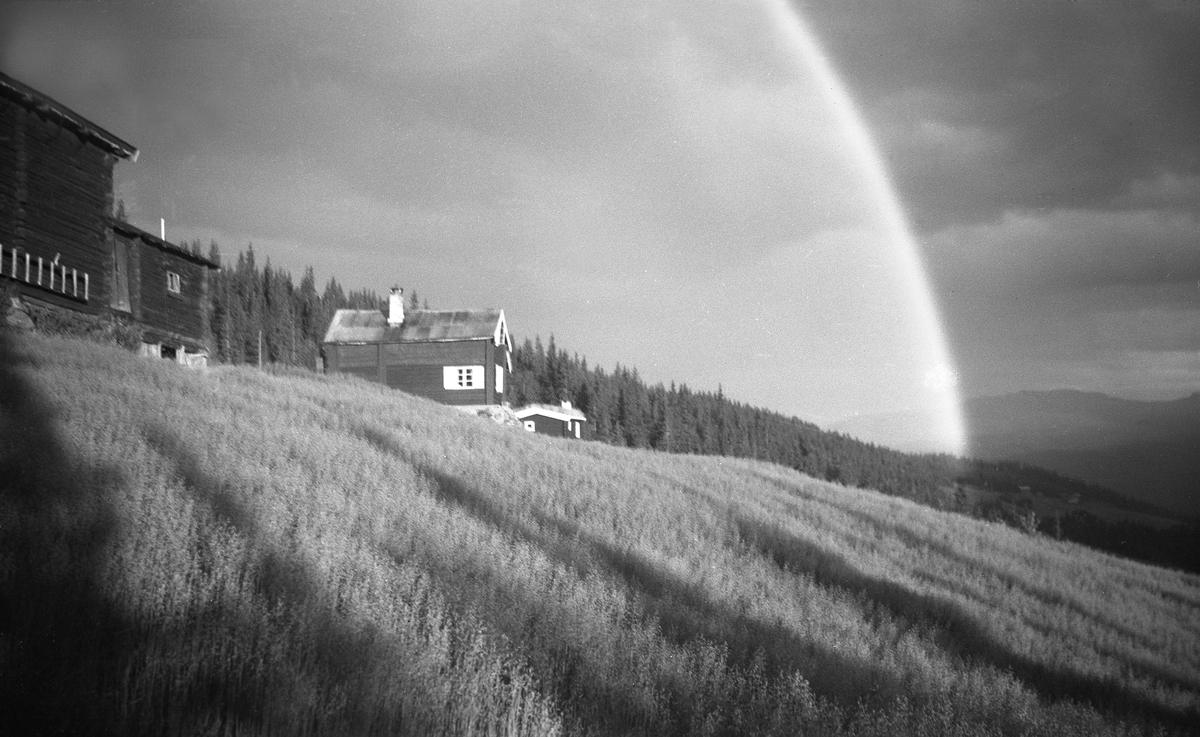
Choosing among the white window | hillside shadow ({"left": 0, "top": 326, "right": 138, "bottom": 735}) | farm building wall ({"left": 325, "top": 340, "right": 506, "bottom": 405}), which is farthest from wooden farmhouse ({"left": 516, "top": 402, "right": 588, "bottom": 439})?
hillside shadow ({"left": 0, "top": 326, "right": 138, "bottom": 735})

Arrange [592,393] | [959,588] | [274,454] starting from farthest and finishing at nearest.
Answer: [592,393], [959,588], [274,454]

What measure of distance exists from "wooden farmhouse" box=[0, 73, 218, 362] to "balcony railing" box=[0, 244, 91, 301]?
0.03m

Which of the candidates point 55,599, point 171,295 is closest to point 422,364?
point 171,295

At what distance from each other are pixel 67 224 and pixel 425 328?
77.6ft

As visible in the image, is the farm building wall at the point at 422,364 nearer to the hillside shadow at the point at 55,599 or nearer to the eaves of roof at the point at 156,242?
the eaves of roof at the point at 156,242

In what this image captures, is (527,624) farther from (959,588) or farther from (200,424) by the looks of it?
(959,588)

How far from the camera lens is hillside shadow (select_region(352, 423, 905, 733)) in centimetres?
585

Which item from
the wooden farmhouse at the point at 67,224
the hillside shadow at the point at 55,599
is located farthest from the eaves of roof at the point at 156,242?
the hillside shadow at the point at 55,599

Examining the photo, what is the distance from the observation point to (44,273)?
22.4 metres

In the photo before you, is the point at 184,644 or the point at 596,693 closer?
the point at 184,644

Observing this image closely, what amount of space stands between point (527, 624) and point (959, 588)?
10327mm

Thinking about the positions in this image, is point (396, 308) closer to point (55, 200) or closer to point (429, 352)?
point (429, 352)

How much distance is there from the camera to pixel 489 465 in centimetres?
1531

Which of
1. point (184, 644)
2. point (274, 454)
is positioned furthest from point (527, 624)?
point (274, 454)
